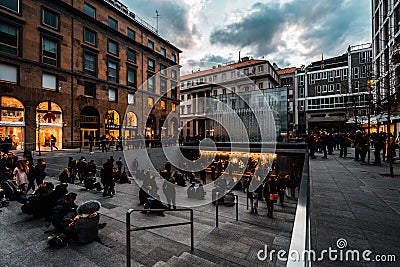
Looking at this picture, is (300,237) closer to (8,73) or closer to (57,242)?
(57,242)

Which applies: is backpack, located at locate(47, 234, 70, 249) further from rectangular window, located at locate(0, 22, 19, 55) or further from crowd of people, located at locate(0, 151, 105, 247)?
rectangular window, located at locate(0, 22, 19, 55)

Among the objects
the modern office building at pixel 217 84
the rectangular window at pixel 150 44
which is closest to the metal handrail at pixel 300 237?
the modern office building at pixel 217 84

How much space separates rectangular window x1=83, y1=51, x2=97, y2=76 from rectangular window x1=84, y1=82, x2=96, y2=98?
1537 mm

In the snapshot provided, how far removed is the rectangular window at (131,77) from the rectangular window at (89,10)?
841 centimetres

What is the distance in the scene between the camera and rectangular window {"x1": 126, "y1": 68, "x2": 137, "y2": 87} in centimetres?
3212

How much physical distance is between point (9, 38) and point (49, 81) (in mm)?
4631

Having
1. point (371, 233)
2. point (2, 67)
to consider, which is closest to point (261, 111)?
point (371, 233)

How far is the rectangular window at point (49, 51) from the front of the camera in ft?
68.8

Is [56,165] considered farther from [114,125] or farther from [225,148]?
[225,148]

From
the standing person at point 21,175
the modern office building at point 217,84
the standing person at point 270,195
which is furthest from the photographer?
the modern office building at point 217,84

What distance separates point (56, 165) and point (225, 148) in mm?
17305

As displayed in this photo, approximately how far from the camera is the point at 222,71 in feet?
178

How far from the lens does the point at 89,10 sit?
2611cm

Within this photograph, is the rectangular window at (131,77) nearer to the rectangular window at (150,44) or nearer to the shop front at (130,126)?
the shop front at (130,126)
